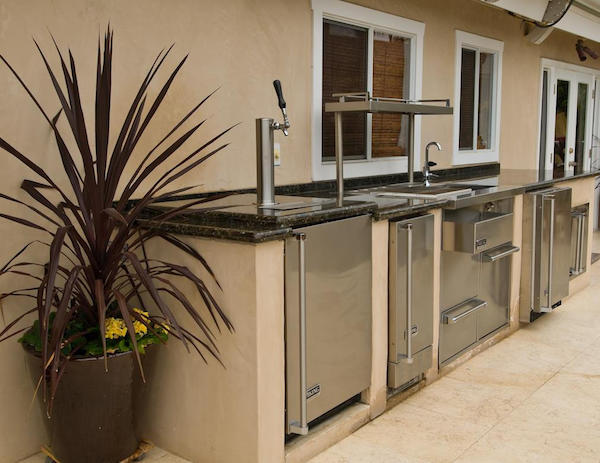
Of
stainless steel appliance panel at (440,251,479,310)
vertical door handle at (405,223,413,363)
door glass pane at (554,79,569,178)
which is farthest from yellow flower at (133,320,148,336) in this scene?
door glass pane at (554,79,569,178)

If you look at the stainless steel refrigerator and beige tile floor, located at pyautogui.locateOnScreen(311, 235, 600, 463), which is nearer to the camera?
beige tile floor, located at pyautogui.locateOnScreen(311, 235, 600, 463)

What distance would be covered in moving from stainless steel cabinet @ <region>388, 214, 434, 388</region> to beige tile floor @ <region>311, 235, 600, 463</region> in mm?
220

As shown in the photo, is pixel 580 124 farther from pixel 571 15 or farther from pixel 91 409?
pixel 91 409

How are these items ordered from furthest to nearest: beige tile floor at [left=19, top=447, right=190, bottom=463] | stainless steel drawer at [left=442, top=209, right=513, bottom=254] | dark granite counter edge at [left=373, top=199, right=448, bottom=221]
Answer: stainless steel drawer at [left=442, top=209, right=513, bottom=254]
dark granite counter edge at [left=373, top=199, right=448, bottom=221]
beige tile floor at [left=19, top=447, right=190, bottom=463]

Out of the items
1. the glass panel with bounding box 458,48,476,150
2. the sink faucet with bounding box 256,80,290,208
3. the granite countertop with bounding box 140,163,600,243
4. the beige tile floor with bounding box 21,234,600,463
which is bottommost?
the beige tile floor with bounding box 21,234,600,463

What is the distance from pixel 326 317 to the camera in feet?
8.48

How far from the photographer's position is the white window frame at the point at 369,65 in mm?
3742

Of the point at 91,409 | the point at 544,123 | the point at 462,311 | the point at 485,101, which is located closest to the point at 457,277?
the point at 462,311

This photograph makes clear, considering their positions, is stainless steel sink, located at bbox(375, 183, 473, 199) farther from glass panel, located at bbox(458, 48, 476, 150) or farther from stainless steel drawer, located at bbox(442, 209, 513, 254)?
glass panel, located at bbox(458, 48, 476, 150)

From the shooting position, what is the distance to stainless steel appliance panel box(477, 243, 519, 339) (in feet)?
12.3

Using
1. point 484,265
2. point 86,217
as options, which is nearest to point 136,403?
point 86,217

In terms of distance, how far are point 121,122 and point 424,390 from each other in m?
1.91

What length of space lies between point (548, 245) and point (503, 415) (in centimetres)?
159

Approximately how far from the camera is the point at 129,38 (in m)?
2.81
